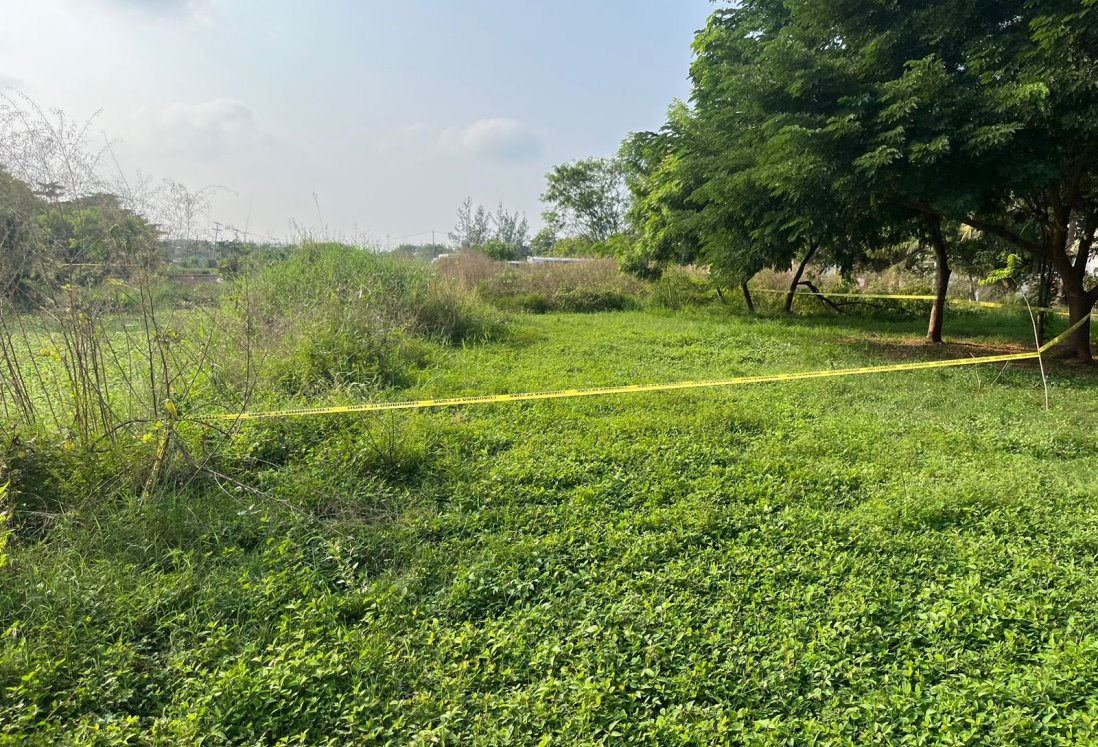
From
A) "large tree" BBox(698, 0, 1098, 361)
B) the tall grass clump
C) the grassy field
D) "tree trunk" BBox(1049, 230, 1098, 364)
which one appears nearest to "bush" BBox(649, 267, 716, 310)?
the tall grass clump

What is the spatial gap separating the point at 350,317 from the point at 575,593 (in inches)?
199

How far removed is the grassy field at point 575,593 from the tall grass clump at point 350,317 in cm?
171

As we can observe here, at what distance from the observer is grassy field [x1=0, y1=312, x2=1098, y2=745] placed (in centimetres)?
195

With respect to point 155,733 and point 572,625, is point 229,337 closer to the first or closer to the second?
point 155,733

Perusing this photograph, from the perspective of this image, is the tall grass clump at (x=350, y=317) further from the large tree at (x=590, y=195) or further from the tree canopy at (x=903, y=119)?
the large tree at (x=590, y=195)

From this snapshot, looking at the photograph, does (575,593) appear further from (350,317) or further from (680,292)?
(680,292)

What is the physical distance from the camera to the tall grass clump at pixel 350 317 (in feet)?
18.8

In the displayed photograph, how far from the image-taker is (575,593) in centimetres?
260

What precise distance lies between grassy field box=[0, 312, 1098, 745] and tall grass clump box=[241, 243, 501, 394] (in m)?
1.71

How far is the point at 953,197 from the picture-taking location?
6168 mm

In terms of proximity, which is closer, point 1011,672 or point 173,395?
point 1011,672

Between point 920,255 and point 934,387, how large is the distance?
1205cm

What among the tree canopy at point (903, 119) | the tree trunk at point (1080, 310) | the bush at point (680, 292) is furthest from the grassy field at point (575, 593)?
the bush at point (680, 292)

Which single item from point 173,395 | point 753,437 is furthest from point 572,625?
point 173,395
